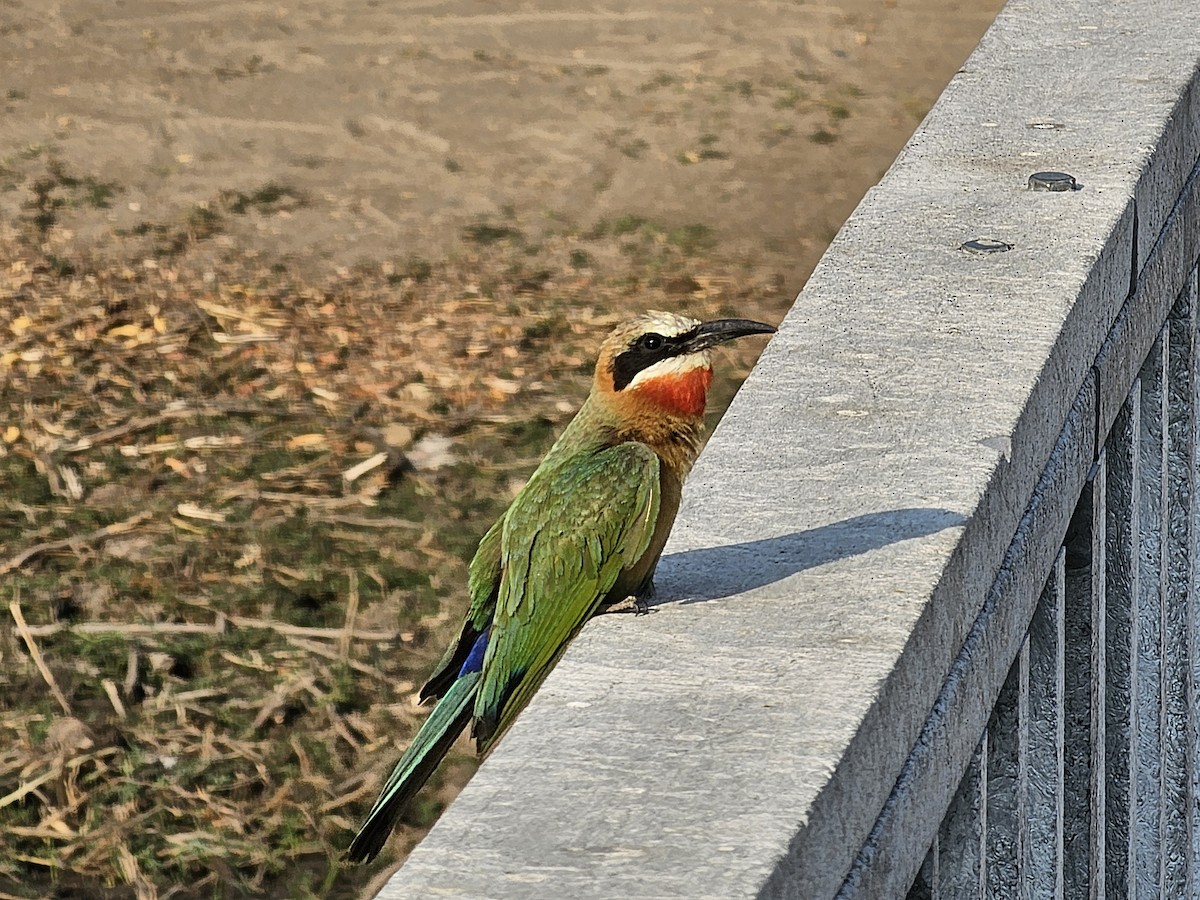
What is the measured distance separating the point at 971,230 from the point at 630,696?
3.24ft

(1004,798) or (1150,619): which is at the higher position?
(1004,798)

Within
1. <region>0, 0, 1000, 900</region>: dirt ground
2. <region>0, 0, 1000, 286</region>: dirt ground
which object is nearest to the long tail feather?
<region>0, 0, 1000, 900</region>: dirt ground

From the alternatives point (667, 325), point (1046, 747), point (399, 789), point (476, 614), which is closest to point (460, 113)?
point (667, 325)

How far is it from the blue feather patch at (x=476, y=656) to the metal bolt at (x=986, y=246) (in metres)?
0.75

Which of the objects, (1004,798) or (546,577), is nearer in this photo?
(1004,798)

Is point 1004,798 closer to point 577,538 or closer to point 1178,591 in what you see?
point 577,538

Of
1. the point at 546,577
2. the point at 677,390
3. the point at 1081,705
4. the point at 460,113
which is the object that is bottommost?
the point at 460,113

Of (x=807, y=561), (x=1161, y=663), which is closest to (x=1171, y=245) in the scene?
(x=1161, y=663)

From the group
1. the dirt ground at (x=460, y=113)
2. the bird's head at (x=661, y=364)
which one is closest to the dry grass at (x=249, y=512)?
the dirt ground at (x=460, y=113)

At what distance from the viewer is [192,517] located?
527cm

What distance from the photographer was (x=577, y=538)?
87.7 inches

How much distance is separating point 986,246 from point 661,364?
0.43 metres

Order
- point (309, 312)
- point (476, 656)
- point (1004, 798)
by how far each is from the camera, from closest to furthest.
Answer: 1. point (1004, 798)
2. point (476, 656)
3. point (309, 312)

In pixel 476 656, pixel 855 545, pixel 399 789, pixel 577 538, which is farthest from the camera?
pixel 476 656
